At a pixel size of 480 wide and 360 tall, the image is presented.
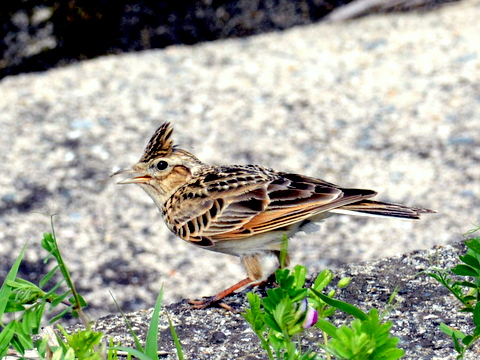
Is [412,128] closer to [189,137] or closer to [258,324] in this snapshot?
[189,137]

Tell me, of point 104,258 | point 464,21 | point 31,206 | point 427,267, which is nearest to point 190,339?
point 427,267

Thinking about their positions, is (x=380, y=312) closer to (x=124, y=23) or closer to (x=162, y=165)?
(x=162, y=165)

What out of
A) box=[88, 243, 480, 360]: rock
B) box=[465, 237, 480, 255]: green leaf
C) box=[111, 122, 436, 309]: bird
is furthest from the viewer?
box=[111, 122, 436, 309]: bird

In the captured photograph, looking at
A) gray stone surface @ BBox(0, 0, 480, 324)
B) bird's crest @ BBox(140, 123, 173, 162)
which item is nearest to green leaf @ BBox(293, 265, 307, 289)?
bird's crest @ BBox(140, 123, 173, 162)

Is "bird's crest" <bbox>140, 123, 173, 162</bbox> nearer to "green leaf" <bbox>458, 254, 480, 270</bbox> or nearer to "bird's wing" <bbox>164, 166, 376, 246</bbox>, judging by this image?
"bird's wing" <bbox>164, 166, 376, 246</bbox>

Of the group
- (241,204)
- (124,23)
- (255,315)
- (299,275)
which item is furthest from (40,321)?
(124,23)

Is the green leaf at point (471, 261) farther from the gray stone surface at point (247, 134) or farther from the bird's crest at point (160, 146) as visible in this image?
the gray stone surface at point (247, 134)
